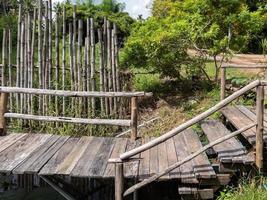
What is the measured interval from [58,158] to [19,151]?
629mm

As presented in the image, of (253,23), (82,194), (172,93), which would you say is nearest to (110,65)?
(172,93)

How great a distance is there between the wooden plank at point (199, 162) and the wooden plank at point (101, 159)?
3.37 feet

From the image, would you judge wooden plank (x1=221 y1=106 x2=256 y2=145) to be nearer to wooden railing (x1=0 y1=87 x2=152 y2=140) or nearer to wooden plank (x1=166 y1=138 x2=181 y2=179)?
wooden plank (x1=166 y1=138 x2=181 y2=179)

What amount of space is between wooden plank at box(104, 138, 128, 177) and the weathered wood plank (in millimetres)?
51

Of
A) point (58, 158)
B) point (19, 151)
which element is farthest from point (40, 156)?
point (19, 151)

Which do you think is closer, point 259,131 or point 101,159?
point 259,131

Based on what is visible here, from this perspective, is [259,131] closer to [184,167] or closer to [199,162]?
[199,162]

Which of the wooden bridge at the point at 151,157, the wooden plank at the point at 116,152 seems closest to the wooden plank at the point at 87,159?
the wooden bridge at the point at 151,157

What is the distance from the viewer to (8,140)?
20.1ft

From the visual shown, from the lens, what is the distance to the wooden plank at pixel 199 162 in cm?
459

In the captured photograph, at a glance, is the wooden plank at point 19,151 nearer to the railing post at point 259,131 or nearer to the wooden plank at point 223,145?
the wooden plank at point 223,145

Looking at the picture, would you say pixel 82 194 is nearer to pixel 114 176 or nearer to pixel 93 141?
pixel 93 141

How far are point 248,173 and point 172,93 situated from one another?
4788 mm

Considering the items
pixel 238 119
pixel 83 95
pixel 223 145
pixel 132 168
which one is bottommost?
pixel 132 168
